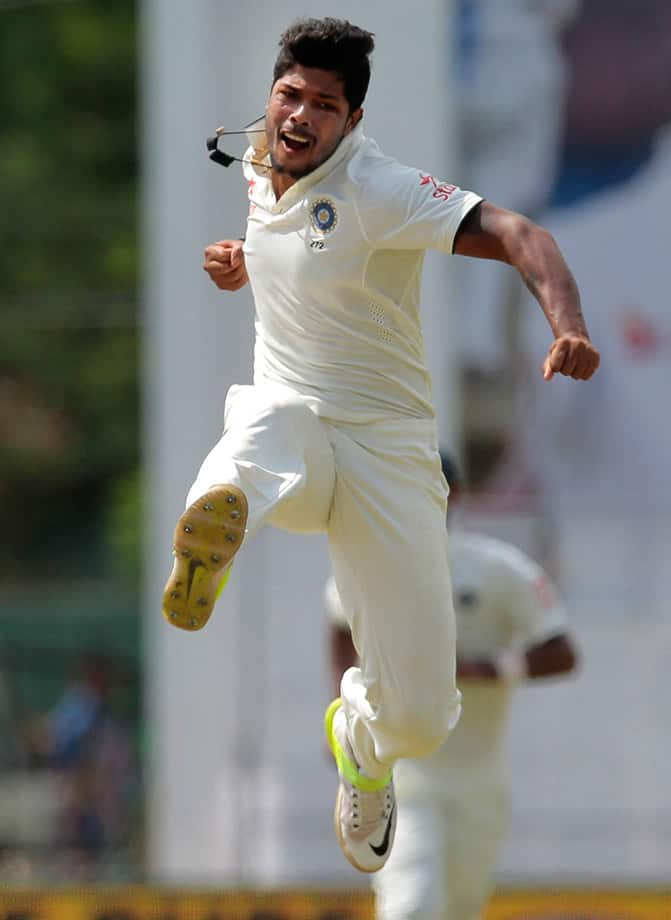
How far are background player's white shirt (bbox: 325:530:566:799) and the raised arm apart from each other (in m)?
2.39

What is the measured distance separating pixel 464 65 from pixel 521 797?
3.75 metres

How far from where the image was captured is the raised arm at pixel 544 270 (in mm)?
4461

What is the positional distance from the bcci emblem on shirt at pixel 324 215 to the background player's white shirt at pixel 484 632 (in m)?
2.23

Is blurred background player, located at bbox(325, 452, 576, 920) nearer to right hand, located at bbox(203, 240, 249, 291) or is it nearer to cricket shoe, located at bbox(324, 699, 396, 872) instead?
cricket shoe, located at bbox(324, 699, 396, 872)

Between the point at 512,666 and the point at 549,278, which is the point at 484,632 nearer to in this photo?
the point at 512,666

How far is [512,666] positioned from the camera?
22.8 ft

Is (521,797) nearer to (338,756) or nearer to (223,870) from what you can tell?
(223,870)

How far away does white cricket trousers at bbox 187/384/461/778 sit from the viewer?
16.3ft

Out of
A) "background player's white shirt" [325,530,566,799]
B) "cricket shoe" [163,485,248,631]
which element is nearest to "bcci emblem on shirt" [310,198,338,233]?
"cricket shoe" [163,485,248,631]

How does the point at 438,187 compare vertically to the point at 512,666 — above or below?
above

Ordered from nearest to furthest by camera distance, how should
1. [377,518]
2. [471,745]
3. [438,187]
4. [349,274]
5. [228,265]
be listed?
[438,187] < [349,274] < [377,518] < [228,265] < [471,745]

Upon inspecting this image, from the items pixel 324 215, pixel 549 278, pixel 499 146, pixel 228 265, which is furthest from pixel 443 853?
pixel 499 146

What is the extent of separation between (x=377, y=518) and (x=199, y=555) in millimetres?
549

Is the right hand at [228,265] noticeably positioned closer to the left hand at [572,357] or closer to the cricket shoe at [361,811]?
the left hand at [572,357]
